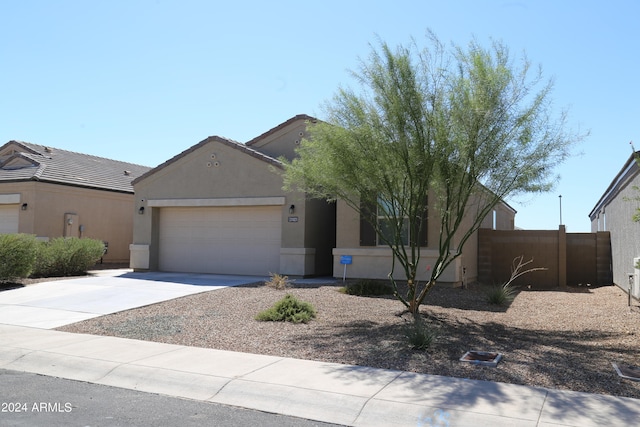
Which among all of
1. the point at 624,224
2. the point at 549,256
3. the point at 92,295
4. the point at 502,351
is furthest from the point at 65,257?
the point at 624,224

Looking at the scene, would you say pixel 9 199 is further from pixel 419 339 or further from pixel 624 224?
pixel 624 224

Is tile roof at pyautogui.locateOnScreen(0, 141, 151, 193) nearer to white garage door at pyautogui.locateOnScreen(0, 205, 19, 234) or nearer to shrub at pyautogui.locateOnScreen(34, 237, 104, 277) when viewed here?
white garage door at pyautogui.locateOnScreen(0, 205, 19, 234)

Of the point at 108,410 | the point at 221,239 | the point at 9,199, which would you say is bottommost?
the point at 108,410

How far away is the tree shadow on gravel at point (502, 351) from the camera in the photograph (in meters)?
7.20

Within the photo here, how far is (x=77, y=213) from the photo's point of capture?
24688 millimetres

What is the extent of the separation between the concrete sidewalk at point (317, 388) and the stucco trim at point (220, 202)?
32.5ft

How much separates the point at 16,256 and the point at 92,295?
12.3ft

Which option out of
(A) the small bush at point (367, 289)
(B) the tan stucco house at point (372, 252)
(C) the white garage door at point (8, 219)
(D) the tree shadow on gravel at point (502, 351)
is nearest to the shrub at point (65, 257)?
(C) the white garage door at point (8, 219)

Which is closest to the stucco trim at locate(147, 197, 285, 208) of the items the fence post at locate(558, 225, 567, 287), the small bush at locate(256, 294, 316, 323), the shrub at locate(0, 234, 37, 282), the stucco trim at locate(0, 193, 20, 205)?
the shrub at locate(0, 234, 37, 282)

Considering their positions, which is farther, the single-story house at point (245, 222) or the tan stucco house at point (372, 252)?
the single-story house at point (245, 222)

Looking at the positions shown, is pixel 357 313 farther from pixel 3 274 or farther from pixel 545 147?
pixel 3 274

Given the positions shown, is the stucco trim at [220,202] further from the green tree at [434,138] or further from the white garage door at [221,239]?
the green tree at [434,138]

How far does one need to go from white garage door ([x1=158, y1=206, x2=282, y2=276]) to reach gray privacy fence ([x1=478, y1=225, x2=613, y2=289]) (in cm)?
752

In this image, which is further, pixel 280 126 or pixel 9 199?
pixel 9 199
